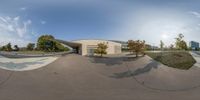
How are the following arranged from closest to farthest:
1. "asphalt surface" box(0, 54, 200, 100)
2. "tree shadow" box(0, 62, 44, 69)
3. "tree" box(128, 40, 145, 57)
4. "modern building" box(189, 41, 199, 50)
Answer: "asphalt surface" box(0, 54, 200, 100) < "tree shadow" box(0, 62, 44, 69) < "tree" box(128, 40, 145, 57) < "modern building" box(189, 41, 199, 50)

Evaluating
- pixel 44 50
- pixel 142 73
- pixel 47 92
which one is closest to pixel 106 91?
pixel 47 92

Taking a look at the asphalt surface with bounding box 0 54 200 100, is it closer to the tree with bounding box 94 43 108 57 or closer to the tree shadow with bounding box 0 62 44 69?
the tree shadow with bounding box 0 62 44 69

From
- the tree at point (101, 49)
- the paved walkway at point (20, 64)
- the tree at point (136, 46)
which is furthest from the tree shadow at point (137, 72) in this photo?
the paved walkway at point (20, 64)

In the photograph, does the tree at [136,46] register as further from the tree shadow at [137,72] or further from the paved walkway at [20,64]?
the paved walkway at [20,64]

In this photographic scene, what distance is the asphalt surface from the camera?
43.7 ft

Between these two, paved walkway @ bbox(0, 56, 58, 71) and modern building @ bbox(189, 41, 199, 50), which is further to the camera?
modern building @ bbox(189, 41, 199, 50)

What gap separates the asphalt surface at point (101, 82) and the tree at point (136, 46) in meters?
3.40

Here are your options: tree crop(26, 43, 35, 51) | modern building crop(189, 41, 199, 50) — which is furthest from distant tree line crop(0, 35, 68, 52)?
modern building crop(189, 41, 199, 50)

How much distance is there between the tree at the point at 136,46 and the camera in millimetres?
27172

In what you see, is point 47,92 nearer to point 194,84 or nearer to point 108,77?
point 108,77

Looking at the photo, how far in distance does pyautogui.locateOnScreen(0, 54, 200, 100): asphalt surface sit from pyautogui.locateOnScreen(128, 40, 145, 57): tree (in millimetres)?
3400

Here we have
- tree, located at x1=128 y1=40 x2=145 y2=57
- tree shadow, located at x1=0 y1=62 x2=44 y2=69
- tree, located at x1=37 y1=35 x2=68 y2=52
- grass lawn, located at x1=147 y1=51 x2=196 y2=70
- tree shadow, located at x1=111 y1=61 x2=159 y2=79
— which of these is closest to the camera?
tree shadow, located at x1=111 y1=61 x2=159 y2=79

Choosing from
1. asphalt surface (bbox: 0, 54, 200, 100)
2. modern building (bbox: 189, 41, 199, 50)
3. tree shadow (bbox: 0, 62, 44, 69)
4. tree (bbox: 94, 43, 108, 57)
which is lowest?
asphalt surface (bbox: 0, 54, 200, 100)

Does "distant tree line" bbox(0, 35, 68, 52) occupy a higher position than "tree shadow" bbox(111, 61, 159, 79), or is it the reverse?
"distant tree line" bbox(0, 35, 68, 52)
